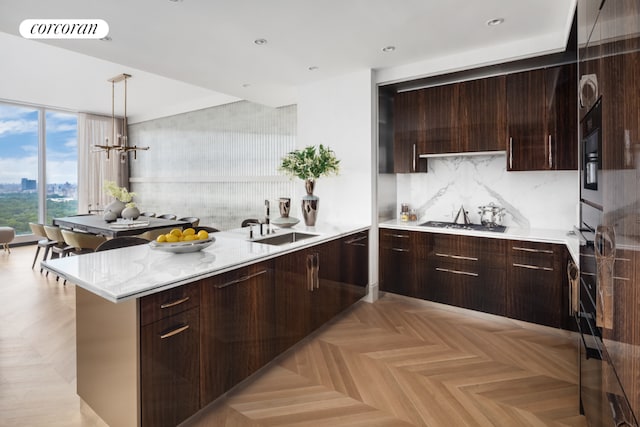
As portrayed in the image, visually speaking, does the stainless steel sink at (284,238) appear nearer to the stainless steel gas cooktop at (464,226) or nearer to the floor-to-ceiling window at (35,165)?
the stainless steel gas cooktop at (464,226)

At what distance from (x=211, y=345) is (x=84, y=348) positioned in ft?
2.19

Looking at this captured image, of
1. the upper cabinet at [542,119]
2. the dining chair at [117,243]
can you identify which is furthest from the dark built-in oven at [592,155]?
the dining chair at [117,243]

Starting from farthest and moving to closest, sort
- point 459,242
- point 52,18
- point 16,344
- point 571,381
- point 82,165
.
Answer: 1. point 82,165
2. point 459,242
3. point 16,344
4. point 52,18
5. point 571,381

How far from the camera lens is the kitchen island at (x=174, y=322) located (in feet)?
5.18

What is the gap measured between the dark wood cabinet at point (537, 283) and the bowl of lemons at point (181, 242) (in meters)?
2.67

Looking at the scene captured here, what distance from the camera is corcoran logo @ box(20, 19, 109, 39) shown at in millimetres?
2524

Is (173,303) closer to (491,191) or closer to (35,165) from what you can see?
(491,191)

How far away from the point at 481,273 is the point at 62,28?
406cm

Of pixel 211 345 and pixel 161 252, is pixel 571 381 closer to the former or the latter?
pixel 211 345

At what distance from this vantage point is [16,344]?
2.83 metres

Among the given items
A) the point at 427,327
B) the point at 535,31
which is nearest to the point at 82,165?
the point at 427,327

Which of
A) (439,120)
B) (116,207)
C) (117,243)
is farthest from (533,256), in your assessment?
(116,207)

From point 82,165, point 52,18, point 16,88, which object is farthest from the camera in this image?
point 82,165

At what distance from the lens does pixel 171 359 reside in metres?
1.68
